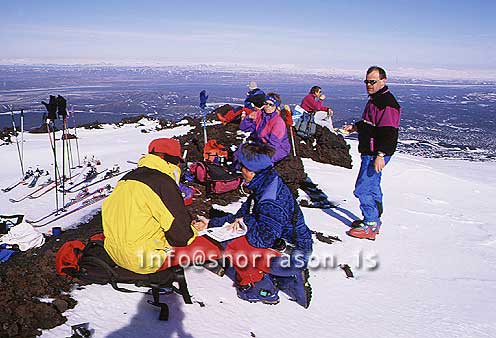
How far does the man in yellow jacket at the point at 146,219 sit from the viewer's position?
3.21 meters

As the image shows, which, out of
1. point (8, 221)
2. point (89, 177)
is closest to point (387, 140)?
point (8, 221)

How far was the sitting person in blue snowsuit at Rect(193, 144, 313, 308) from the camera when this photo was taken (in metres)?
3.83

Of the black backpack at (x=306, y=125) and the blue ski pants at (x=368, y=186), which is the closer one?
the blue ski pants at (x=368, y=186)

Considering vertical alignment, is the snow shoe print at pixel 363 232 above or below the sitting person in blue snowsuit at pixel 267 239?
below

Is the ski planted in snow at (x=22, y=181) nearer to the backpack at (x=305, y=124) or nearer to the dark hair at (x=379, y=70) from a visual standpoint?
the backpack at (x=305, y=124)

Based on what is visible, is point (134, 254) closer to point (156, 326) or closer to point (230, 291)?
point (156, 326)

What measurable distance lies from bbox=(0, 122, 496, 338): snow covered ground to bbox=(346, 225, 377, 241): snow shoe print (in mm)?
117

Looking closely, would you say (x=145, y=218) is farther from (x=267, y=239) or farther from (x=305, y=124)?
(x=305, y=124)

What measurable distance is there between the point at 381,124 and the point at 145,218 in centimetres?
365

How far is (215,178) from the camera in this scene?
734cm

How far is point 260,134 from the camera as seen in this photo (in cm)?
722

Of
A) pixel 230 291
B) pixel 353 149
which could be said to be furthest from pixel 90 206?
pixel 353 149

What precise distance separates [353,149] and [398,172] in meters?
3.72

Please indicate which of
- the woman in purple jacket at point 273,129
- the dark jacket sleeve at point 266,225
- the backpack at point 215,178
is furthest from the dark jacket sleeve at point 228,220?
the backpack at point 215,178
